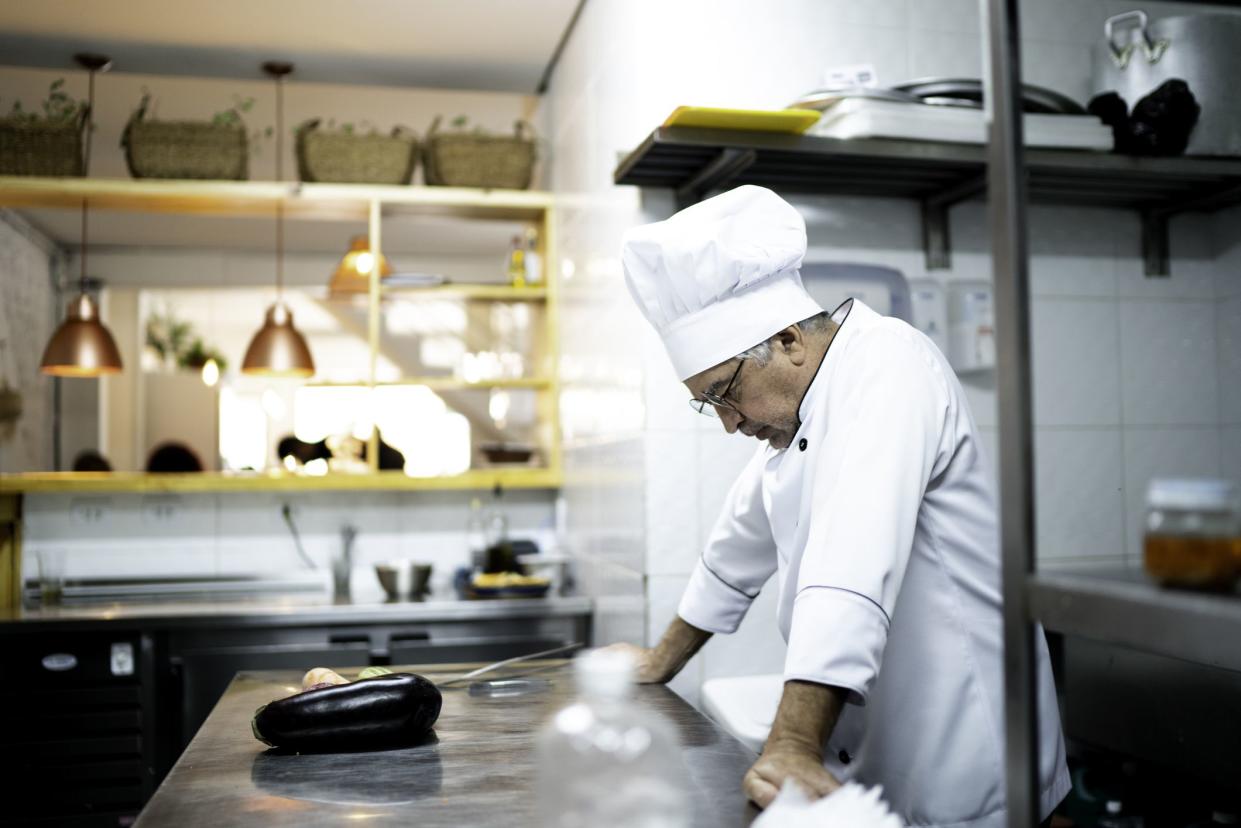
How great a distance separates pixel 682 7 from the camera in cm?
280

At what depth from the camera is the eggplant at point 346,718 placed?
1.53 metres

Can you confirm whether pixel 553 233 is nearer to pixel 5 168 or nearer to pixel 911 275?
pixel 911 275

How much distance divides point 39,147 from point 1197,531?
387cm

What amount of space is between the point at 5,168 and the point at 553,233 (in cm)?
180

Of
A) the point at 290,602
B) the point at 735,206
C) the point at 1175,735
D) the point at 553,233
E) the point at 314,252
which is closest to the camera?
the point at 735,206

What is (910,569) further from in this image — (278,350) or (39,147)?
(39,147)

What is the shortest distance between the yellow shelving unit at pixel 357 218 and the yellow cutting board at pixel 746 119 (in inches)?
67.2

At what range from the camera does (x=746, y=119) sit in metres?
2.36

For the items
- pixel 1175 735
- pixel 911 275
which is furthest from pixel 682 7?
pixel 1175 735

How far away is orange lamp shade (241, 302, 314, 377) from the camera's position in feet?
13.8

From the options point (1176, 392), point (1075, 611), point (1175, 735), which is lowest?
point (1175, 735)

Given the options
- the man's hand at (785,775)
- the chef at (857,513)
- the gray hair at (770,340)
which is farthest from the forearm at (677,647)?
the man's hand at (785,775)

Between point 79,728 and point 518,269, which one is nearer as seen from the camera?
point 79,728

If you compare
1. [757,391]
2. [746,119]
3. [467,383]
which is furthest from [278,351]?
[757,391]
